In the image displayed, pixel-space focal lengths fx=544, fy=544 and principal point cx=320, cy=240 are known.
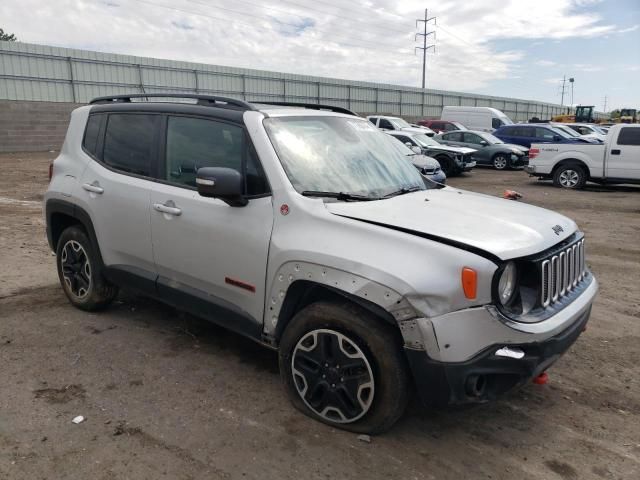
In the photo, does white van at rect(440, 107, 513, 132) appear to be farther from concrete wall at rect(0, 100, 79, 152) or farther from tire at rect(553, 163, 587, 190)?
concrete wall at rect(0, 100, 79, 152)

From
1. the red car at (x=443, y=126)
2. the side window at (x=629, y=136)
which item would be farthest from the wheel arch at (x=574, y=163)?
the red car at (x=443, y=126)

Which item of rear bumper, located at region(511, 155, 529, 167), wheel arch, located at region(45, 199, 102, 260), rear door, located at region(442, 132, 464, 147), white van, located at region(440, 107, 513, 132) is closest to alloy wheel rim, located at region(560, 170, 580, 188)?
rear bumper, located at region(511, 155, 529, 167)

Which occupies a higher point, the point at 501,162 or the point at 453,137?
the point at 453,137

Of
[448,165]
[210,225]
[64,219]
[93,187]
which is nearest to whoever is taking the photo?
[210,225]

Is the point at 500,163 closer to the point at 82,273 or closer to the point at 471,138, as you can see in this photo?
the point at 471,138

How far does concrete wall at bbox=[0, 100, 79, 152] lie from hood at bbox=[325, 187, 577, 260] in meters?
22.1

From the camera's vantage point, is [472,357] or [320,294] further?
[320,294]

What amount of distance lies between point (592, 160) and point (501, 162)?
5712 mm

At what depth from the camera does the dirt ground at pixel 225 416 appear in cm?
281

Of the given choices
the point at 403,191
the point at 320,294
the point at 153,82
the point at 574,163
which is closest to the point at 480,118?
the point at 574,163

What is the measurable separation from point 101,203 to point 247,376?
185cm

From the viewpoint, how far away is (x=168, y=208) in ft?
12.4

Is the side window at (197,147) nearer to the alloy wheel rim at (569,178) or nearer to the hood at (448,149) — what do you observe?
the alloy wheel rim at (569,178)

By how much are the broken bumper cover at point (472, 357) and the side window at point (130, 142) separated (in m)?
A: 2.51
